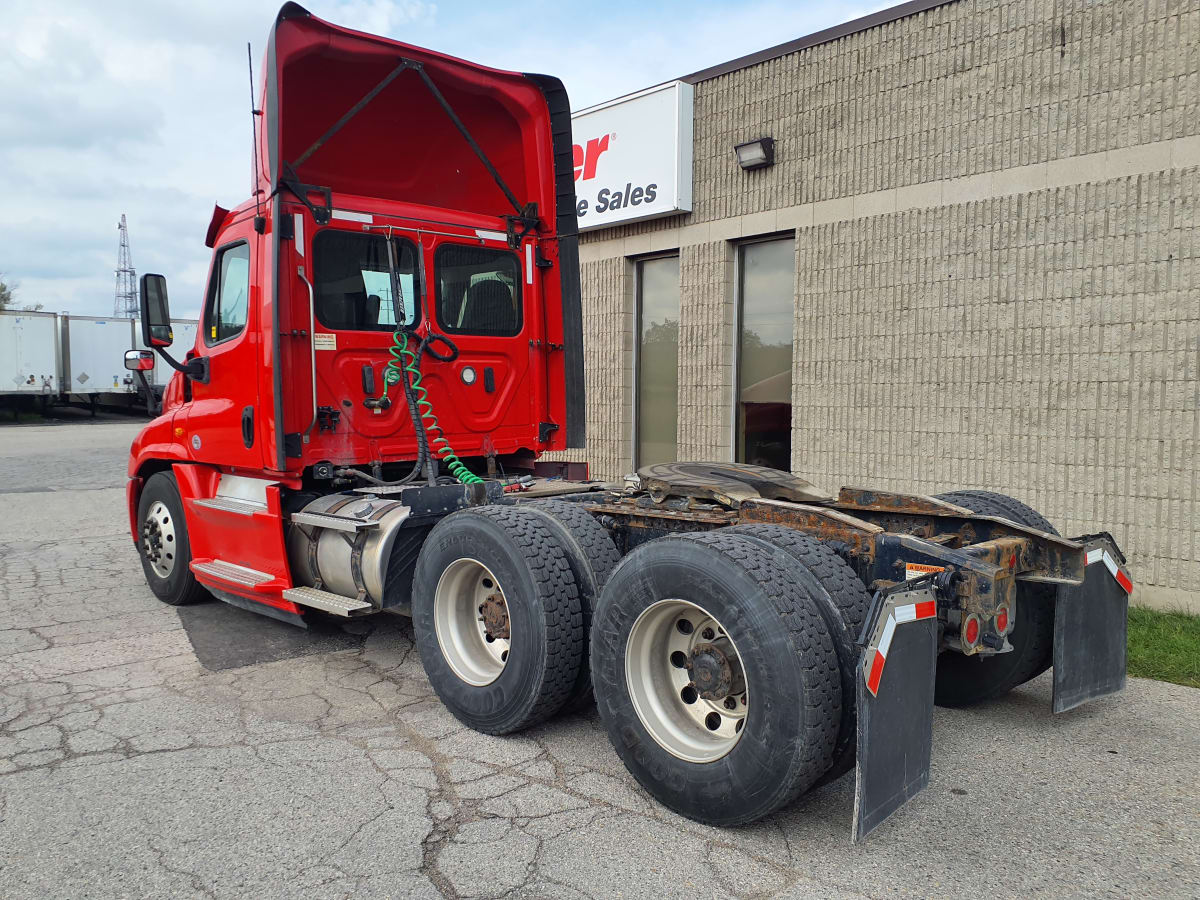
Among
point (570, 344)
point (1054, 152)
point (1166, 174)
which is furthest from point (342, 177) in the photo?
point (1166, 174)

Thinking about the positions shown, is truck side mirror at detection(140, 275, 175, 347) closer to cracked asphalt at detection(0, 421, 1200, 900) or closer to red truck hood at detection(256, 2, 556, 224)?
red truck hood at detection(256, 2, 556, 224)

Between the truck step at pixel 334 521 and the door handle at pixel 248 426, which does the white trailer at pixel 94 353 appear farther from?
the truck step at pixel 334 521

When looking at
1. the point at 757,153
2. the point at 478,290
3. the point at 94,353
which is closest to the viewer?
the point at 478,290

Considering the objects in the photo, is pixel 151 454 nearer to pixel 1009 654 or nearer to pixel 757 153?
pixel 757 153

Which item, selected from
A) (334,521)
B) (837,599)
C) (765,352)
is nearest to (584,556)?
(837,599)

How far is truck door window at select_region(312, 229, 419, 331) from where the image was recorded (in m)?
5.58

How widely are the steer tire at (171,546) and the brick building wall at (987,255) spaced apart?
4675 mm

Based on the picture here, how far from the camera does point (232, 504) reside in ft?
19.5

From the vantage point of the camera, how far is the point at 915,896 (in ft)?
9.53

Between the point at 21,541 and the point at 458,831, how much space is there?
26.3ft

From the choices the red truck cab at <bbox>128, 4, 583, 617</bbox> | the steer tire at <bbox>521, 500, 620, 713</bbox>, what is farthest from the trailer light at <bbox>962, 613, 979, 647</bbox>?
the red truck cab at <bbox>128, 4, 583, 617</bbox>

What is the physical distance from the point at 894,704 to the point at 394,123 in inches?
192

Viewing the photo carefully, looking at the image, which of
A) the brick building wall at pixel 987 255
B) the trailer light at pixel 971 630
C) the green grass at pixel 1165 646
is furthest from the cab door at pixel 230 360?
the green grass at pixel 1165 646

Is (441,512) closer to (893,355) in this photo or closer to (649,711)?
(649,711)
